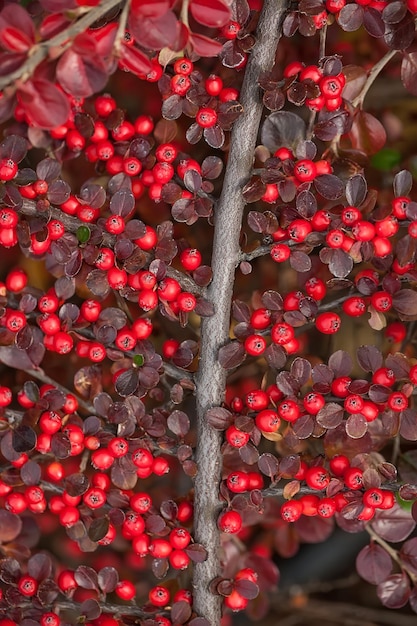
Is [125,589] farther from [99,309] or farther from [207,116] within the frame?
[207,116]

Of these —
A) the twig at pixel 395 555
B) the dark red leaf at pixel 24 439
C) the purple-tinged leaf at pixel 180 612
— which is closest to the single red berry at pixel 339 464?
the twig at pixel 395 555

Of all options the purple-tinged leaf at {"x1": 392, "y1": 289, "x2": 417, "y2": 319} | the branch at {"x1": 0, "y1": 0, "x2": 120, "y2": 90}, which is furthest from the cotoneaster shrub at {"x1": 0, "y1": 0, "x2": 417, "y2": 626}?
the branch at {"x1": 0, "y1": 0, "x2": 120, "y2": 90}

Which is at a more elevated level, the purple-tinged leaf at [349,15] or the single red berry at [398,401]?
the purple-tinged leaf at [349,15]

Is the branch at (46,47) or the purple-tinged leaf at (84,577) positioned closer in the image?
the branch at (46,47)

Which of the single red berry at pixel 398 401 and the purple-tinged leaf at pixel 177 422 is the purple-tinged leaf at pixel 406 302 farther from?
the purple-tinged leaf at pixel 177 422

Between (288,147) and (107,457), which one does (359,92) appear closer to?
(288,147)

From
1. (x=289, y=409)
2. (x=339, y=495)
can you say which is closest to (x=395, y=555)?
(x=339, y=495)

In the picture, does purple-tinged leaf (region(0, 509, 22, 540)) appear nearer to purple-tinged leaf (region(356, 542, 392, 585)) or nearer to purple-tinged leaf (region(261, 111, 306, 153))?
purple-tinged leaf (region(356, 542, 392, 585))
